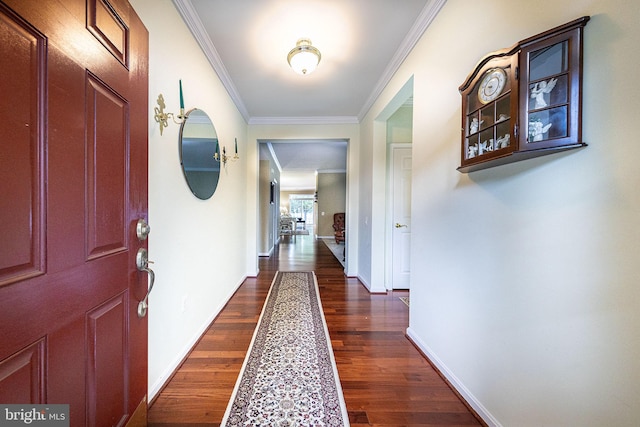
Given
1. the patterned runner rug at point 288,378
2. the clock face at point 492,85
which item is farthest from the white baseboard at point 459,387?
the clock face at point 492,85

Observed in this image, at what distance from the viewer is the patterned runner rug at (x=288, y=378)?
49.4 inches

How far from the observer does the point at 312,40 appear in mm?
1939

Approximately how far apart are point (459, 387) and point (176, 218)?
6.76ft

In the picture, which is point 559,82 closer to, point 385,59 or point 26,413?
point 385,59

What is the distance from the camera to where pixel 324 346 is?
1.87 meters

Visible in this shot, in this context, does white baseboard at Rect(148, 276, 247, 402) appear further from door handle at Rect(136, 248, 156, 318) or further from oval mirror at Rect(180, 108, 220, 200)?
oval mirror at Rect(180, 108, 220, 200)

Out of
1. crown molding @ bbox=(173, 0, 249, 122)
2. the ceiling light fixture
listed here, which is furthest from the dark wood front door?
the ceiling light fixture

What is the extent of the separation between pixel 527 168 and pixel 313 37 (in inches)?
70.5

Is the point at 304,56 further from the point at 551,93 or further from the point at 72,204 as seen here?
the point at 72,204

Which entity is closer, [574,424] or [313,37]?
[574,424]

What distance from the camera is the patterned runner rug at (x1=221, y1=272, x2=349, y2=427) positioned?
1.25 metres

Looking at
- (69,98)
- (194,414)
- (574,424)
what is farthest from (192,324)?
(574,424)

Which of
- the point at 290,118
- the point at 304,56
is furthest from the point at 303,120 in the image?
the point at 304,56

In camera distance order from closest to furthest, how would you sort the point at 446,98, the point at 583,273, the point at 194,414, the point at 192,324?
the point at 583,273 < the point at 194,414 < the point at 446,98 < the point at 192,324
